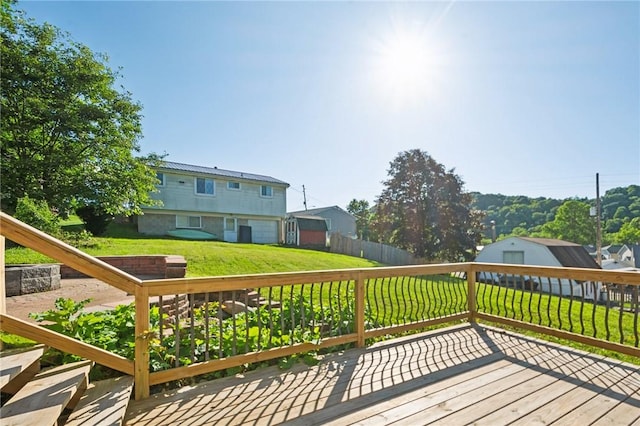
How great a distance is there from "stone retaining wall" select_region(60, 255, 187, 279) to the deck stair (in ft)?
10.4

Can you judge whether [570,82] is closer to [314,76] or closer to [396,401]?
[314,76]

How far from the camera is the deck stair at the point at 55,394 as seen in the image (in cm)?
171

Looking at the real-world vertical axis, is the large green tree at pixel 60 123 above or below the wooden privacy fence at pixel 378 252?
above

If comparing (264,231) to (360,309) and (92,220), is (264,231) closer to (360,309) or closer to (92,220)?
(92,220)

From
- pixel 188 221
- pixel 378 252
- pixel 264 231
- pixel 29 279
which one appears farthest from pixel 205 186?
pixel 29 279

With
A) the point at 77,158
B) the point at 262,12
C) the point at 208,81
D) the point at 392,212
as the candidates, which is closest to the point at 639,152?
the point at 392,212

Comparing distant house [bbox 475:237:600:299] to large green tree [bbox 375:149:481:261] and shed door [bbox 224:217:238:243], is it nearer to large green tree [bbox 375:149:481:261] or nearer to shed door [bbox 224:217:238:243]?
large green tree [bbox 375:149:481:261]

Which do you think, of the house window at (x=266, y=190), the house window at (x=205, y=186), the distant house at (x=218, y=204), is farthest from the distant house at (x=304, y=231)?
the house window at (x=205, y=186)

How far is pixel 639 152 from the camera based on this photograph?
10828 millimetres

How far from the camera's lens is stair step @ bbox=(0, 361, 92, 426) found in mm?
1637

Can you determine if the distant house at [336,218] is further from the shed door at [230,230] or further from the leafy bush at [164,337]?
the leafy bush at [164,337]

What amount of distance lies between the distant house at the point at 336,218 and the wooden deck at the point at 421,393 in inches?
1046

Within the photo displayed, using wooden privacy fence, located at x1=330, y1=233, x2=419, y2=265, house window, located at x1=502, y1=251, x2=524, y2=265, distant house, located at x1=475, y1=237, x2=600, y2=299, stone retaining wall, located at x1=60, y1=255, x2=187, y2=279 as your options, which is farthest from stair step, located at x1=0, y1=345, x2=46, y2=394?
house window, located at x1=502, y1=251, x2=524, y2=265

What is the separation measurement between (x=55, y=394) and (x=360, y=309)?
8.62ft
